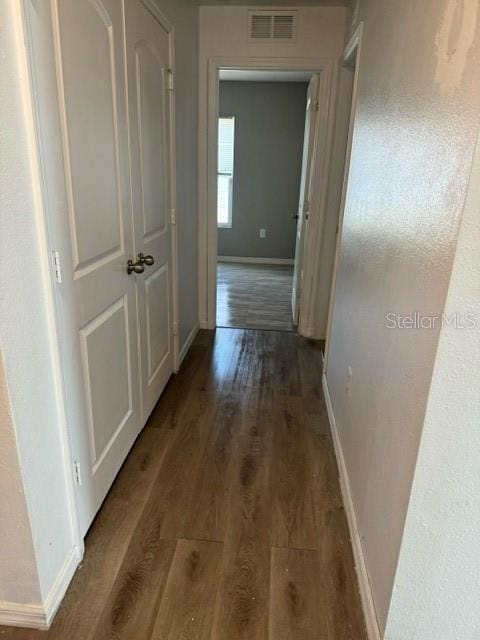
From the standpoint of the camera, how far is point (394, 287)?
4.47 feet

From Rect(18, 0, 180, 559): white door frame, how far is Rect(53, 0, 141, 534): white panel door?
4 centimetres

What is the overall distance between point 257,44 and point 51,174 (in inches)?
103

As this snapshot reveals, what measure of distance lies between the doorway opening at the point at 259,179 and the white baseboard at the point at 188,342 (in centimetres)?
118

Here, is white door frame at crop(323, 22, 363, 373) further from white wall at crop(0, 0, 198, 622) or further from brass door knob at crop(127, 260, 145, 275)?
white wall at crop(0, 0, 198, 622)

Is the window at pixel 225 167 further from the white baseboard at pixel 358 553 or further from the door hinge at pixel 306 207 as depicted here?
the white baseboard at pixel 358 553

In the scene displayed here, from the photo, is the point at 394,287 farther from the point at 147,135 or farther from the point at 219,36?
the point at 219,36

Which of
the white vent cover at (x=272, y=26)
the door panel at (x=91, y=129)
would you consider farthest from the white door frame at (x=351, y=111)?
the door panel at (x=91, y=129)

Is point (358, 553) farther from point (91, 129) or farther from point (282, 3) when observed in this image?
point (282, 3)

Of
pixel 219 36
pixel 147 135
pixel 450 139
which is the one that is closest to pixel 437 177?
pixel 450 139

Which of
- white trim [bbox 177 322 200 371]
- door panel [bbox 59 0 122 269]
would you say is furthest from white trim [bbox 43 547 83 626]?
white trim [bbox 177 322 200 371]

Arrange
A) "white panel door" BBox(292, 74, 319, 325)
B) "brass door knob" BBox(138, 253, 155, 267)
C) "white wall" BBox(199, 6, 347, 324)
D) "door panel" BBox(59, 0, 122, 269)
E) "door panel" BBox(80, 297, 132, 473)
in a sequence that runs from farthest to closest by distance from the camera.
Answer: "white panel door" BBox(292, 74, 319, 325) → "white wall" BBox(199, 6, 347, 324) → "brass door knob" BBox(138, 253, 155, 267) → "door panel" BBox(80, 297, 132, 473) → "door panel" BBox(59, 0, 122, 269)

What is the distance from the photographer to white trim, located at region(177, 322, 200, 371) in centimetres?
324

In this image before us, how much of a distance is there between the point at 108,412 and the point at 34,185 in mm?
1003

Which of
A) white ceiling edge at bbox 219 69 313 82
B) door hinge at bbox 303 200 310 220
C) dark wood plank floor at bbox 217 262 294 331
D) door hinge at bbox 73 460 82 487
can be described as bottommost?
dark wood plank floor at bbox 217 262 294 331
